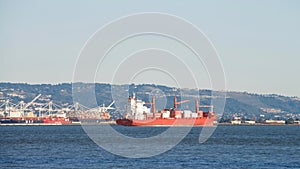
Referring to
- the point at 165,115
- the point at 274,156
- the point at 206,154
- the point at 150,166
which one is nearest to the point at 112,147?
the point at 206,154

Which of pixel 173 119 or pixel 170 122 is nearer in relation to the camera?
pixel 170 122

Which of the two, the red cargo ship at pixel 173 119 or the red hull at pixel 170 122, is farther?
the red cargo ship at pixel 173 119

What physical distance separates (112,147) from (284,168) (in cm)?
2776

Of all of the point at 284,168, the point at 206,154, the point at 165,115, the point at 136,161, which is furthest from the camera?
the point at 165,115

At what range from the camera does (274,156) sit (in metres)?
69.4

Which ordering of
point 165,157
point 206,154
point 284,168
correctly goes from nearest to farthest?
1. point 284,168
2. point 165,157
3. point 206,154

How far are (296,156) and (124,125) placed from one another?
12229 centimetres

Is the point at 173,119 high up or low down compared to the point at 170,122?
up

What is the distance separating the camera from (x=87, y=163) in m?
59.6

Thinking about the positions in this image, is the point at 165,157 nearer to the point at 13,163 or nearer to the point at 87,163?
the point at 87,163

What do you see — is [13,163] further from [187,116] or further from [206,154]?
[187,116]

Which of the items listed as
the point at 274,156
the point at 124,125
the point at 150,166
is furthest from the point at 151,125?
the point at 150,166

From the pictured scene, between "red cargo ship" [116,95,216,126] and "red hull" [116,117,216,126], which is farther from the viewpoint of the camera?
"red cargo ship" [116,95,216,126]

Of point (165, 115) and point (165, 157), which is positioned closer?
point (165, 157)
